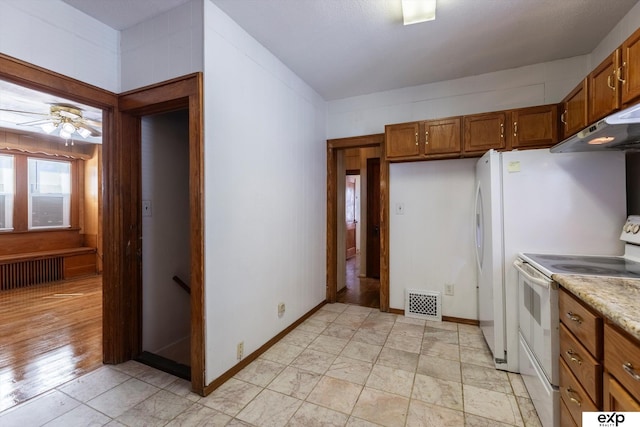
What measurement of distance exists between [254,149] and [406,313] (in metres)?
→ 2.58

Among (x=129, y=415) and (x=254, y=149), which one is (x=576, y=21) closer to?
(x=254, y=149)

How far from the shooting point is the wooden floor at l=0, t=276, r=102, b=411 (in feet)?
6.63

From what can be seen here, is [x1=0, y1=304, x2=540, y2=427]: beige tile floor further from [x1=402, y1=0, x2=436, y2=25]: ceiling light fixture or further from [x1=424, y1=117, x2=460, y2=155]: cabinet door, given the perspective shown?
[x1=402, y1=0, x2=436, y2=25]: ceiling light fixture

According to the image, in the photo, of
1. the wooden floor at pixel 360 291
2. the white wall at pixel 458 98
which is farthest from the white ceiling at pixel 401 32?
the wooden floor at pixel 360 291

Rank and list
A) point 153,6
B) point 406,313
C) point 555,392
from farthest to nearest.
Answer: point 406,313, point 153,6, point 555,392

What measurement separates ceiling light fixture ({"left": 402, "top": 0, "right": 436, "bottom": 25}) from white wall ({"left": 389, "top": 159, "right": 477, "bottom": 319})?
1574mm

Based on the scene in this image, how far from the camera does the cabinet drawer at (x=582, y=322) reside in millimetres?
1115

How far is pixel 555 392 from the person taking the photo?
1460 mm

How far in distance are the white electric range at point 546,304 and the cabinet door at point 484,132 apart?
1108 millimetres

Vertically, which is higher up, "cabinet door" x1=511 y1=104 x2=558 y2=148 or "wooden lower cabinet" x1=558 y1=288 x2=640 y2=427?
"cabinet door" x1=511 y1=104 x2=558 y2=148

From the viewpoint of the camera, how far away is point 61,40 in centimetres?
187

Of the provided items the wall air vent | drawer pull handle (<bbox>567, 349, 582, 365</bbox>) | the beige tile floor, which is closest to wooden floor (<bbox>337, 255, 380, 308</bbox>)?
the wall air vent

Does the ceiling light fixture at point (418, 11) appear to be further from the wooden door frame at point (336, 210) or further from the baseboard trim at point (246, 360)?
the baseboard trim at point (246, 360)

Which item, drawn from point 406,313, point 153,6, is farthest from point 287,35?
point 406,313
